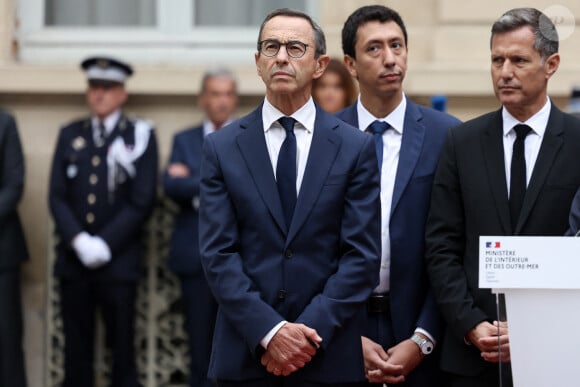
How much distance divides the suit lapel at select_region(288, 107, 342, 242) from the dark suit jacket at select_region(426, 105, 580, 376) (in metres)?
0.51

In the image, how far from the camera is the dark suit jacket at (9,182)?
7.08 metres

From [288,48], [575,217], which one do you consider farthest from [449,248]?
[288,48]

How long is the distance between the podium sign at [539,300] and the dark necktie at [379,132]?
35.3 inches

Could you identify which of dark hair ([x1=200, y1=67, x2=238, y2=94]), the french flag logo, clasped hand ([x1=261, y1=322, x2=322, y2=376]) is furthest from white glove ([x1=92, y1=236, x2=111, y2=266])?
the french flag logo

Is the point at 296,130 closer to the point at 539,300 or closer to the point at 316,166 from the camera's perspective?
the point at 316,166

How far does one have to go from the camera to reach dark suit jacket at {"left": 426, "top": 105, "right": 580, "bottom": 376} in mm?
4234

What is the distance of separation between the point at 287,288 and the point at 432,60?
11.8 ft

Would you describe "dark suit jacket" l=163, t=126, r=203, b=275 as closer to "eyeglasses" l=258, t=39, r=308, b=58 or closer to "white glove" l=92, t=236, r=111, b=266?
"white glove" l=92, t=236, r=111, b=266

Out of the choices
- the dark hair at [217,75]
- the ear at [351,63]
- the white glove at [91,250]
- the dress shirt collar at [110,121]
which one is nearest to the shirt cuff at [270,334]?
the ear at [351,63]

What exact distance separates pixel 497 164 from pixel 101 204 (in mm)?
3264

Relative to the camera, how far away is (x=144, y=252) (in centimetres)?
745

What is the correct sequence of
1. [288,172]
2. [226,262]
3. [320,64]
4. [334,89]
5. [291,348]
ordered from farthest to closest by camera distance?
[334,89]
[320,64]
[288,172]
[226,262]
[291,348]

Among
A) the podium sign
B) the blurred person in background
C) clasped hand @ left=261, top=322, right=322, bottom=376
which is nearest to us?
the podium sign

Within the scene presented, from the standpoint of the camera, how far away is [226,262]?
13.2 feet
